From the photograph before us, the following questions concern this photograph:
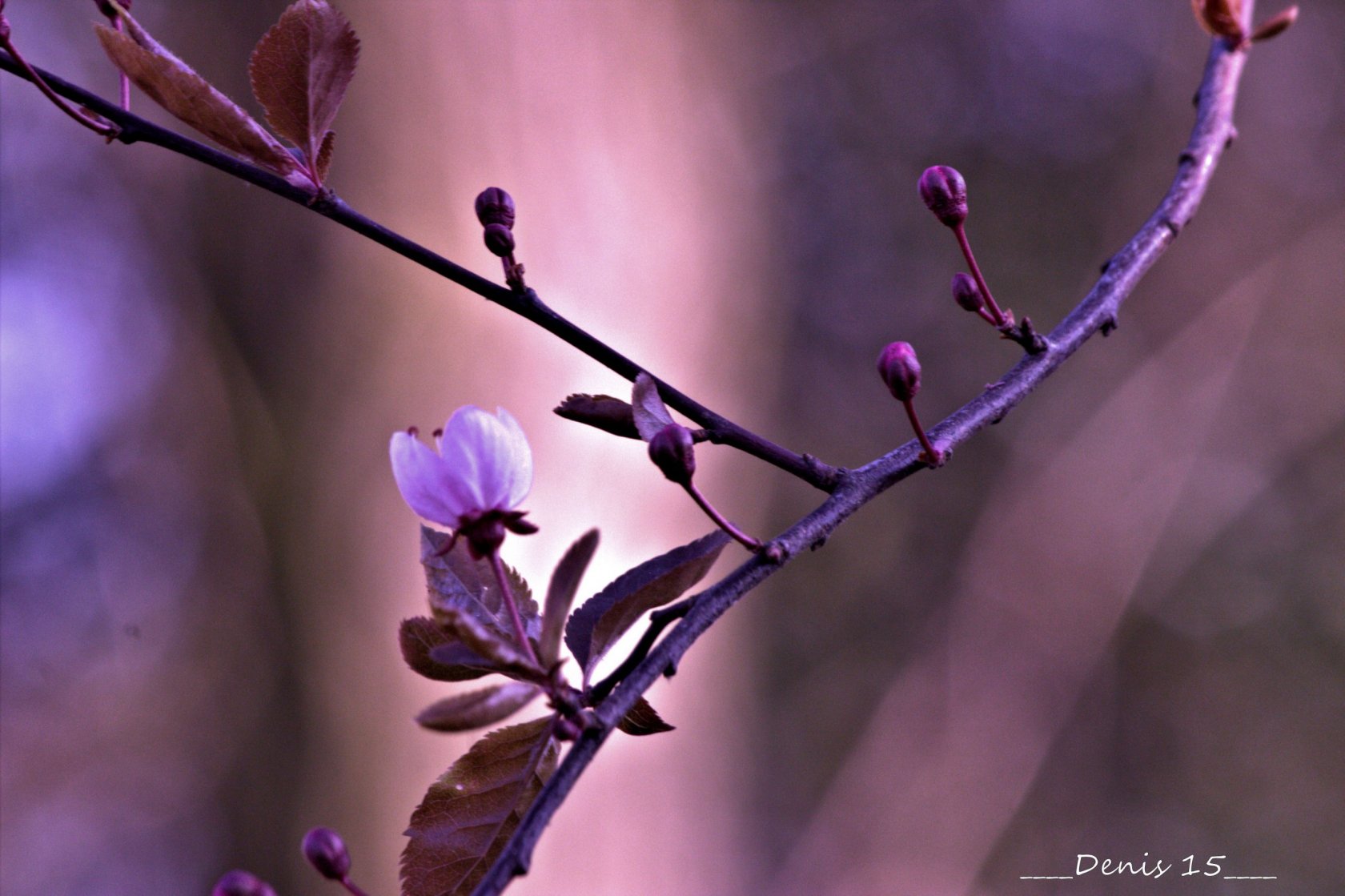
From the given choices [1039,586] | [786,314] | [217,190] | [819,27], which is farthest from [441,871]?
[819,27]

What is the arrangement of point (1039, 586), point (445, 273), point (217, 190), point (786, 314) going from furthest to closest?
point (1039, 586)
point (786, 314)
point (217, 190)
point (445, 273)

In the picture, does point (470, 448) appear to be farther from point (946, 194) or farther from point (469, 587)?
point (946, 194)

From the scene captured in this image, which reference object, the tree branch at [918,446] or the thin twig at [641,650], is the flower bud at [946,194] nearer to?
the tree branch at [918,446]

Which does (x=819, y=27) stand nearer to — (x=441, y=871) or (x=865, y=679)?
(x=865, y=679)

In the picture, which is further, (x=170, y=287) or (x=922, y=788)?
(x=922, y=788)

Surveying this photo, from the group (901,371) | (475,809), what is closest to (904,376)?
(901,371)

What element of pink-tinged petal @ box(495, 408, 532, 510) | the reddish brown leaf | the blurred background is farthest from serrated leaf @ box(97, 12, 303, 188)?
the blurred background

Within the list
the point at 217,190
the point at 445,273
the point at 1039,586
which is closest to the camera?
the point at 445,273
